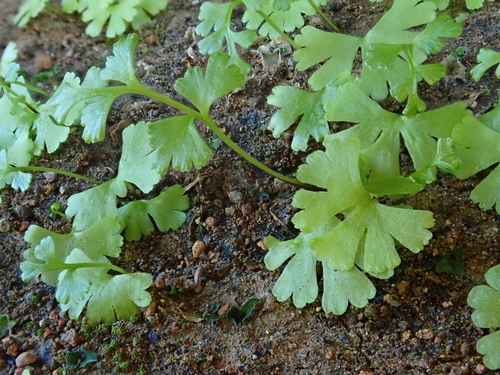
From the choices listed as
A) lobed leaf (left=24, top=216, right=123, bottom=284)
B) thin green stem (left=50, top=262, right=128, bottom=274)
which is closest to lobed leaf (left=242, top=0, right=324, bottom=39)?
lobed leaf (left=24, top=216, right=123, bottom=284)

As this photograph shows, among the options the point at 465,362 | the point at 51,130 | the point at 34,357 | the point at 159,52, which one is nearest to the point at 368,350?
the point at 465,362

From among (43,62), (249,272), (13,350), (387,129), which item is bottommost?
(13,350)

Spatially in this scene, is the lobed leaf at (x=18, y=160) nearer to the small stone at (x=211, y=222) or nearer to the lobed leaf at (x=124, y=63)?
the lobed leaf at (x=124, y=63)

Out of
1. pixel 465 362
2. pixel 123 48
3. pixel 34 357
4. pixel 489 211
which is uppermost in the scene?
pixel 123 48

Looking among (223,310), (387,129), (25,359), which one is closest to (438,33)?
(387,129)

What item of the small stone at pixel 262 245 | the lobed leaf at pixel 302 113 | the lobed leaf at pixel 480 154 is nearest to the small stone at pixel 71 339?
the small stone at pixel 262 245

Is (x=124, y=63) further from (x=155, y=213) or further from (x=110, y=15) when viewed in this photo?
(x=110, y=15)

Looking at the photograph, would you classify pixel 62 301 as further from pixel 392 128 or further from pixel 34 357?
pixel 392 128
